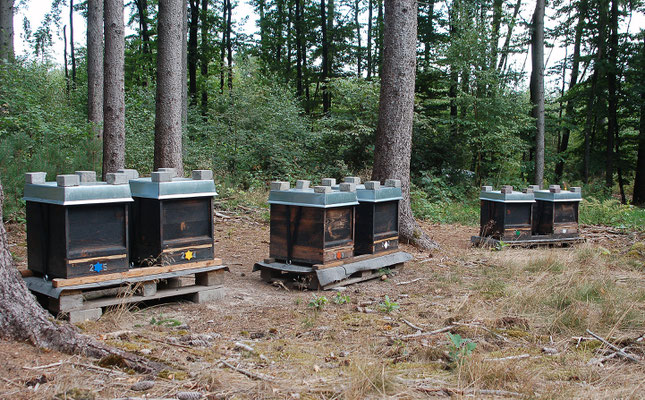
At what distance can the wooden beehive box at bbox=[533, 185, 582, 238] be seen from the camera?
9844 millimetres

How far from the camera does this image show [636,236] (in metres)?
10.7

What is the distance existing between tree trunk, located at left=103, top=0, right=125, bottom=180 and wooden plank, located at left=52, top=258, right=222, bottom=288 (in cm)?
453

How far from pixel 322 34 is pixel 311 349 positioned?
85.8ft

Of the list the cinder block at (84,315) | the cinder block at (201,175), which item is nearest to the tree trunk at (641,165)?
the cinder block at (201,175)

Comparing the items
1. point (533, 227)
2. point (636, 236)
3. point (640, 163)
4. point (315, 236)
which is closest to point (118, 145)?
point (315, 236)

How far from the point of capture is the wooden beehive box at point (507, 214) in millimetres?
9414

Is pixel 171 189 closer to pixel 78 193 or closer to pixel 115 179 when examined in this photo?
pixel 115 179

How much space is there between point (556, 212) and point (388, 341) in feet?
21.9

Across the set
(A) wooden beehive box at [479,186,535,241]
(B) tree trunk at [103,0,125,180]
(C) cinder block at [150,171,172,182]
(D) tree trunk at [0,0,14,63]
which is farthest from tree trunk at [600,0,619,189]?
(D) tree trunk at [0,0,14,63]

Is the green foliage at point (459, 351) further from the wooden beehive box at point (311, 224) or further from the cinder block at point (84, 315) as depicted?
the cinder block at point (84, 315)

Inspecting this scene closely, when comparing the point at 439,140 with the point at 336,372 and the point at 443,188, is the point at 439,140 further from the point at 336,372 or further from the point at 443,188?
the point at 336,372

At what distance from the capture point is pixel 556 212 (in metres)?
9.88

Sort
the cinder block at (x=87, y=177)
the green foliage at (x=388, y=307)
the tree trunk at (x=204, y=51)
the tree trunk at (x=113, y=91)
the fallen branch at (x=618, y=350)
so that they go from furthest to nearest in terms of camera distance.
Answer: the tree trunk at (x=204, y=51), the tree trunk at (x=113, y=91), the green foliage at (x=388, y=307), the cinder block at (x=87, y=177), the fallen branch at (x=618, y=350)

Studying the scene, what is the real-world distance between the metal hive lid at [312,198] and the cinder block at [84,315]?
261 cm
